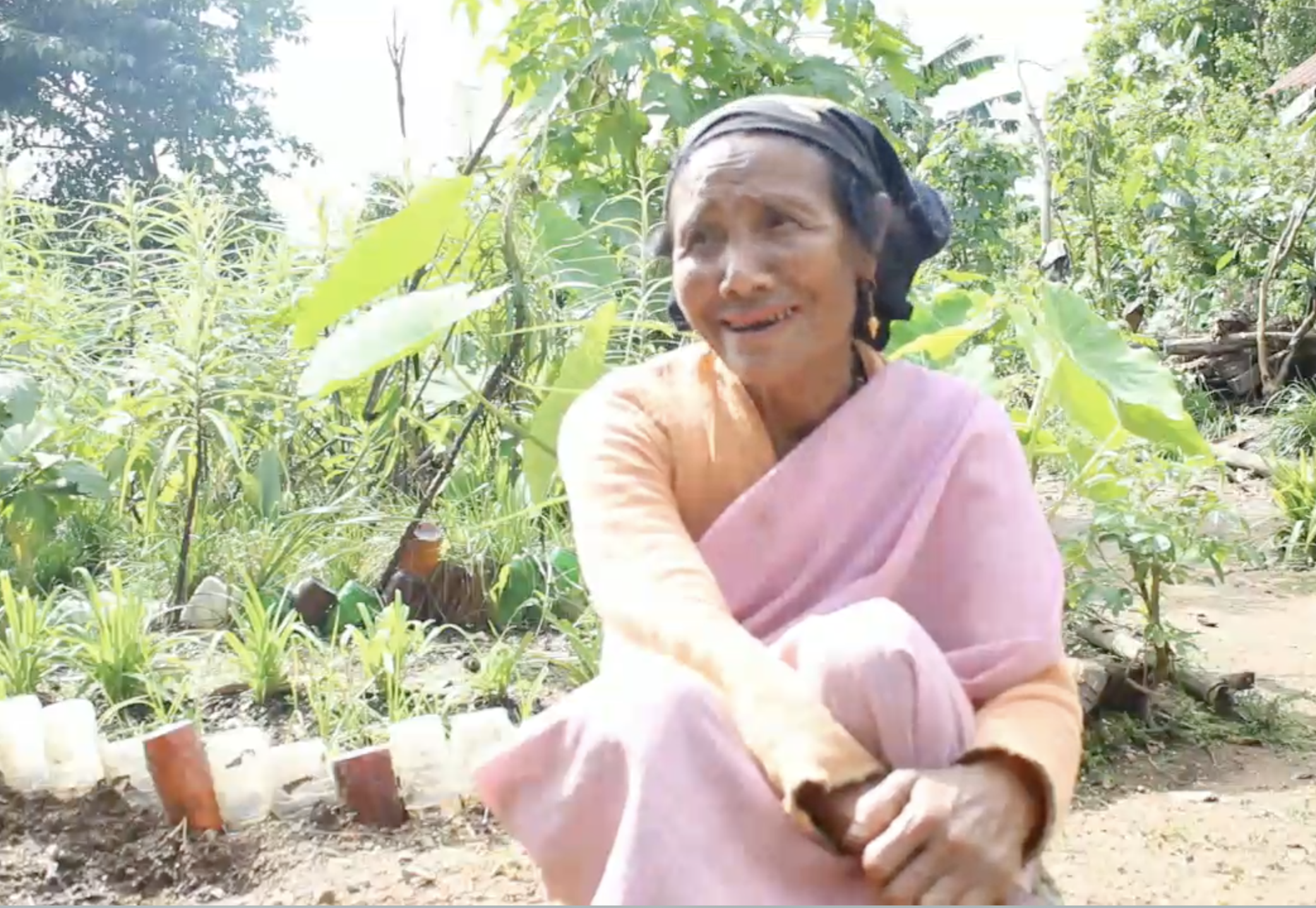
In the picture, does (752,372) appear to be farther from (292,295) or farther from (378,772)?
(292,295)

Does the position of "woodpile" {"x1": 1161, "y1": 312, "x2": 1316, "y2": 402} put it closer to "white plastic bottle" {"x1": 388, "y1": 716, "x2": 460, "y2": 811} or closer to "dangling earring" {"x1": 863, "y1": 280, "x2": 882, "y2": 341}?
"white plastic bottle" {"x1": 388, "y1": 716, "x2": 460, "y2": 811}

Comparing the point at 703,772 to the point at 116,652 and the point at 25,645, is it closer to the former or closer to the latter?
the point at 116,652

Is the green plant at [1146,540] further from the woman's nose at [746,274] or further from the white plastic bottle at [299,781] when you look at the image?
the woman's nose at [746,274]

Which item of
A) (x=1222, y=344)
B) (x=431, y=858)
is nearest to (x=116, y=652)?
(x=431, y=858)

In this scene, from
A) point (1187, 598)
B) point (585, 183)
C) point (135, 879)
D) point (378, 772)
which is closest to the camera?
point (135, 879)

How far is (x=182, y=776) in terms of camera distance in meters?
1.95

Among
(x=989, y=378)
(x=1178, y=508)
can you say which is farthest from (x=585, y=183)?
(x=1178, y=508)

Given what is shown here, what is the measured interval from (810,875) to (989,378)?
1607mm

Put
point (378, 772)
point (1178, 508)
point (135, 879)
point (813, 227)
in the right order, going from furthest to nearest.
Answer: point (1178, 508) → point (378, 772) → point (135, 879) → point (813, 227)

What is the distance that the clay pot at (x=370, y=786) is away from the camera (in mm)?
2021

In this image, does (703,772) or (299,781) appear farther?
(299,781)

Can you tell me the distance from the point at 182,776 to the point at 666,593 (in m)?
1.18

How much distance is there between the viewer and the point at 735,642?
3.55ft

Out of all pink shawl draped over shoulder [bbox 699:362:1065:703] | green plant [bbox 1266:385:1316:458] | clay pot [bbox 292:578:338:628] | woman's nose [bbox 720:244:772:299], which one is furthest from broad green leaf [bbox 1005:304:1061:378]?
green plant [bbox 1266:385:1316:458]
